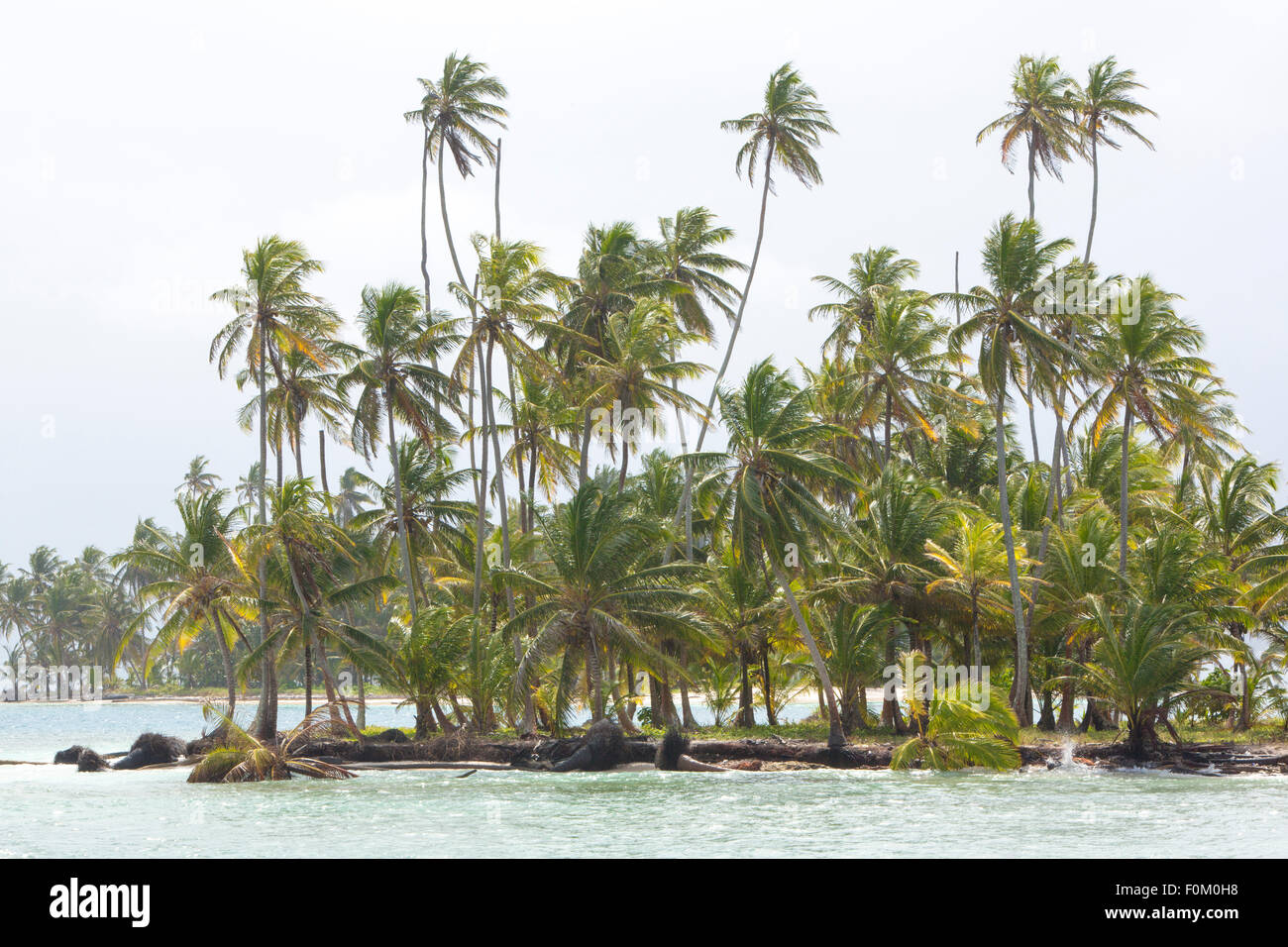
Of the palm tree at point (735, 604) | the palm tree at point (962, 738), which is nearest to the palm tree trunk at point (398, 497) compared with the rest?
the palm tree at point (735, 604)

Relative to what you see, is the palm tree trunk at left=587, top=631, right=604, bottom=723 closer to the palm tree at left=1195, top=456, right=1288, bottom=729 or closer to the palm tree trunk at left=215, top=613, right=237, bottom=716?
the palm tree trunk at left=215, top=613, right=237, bottom=716

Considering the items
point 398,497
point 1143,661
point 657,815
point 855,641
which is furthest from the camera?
point 398,497

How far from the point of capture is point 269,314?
37.7 meters

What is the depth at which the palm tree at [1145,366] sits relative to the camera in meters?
35.3

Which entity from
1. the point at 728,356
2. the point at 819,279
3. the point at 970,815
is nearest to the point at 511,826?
the point at 970,815

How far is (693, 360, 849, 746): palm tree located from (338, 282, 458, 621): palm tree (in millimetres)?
11324

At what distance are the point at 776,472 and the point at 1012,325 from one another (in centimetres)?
847

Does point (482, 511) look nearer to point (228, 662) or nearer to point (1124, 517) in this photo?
point (228, 662)

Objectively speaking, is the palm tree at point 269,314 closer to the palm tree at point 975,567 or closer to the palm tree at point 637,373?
the palm tree at point 637,373

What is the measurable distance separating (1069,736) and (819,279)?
22.9 meters

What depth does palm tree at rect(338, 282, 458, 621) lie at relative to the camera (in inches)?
1537

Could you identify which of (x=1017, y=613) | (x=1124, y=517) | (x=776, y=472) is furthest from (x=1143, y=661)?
(x=776, y=472)

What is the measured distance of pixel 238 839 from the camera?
71.9 feet
